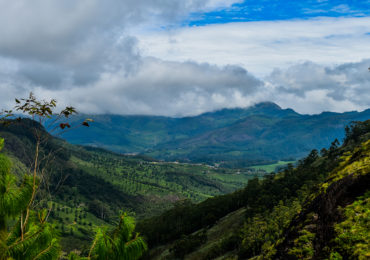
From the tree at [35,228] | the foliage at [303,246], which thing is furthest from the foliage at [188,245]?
the foliage at [303,246]

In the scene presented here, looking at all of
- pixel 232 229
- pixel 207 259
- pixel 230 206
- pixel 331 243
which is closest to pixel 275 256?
pixel 331 243

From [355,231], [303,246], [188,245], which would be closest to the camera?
[355,231]

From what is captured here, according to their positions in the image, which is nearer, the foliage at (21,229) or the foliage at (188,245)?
the foliage at (21,229)

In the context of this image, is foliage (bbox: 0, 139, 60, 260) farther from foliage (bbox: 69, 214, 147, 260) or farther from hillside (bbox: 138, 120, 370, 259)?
hillside (bbox: 138, 120, 370, 259)

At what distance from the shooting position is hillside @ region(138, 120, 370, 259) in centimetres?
1034

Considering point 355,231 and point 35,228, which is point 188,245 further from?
point 355,231

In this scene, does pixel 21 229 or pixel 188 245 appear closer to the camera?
pixel 21 229

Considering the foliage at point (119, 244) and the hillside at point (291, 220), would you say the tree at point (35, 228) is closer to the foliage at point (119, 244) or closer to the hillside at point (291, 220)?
the foliage at point (119, 244)

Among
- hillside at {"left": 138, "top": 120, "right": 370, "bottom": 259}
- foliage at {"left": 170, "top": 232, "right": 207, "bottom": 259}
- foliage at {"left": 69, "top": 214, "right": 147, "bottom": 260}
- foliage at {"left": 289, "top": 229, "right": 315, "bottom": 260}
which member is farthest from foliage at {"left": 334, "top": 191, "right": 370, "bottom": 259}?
foliage at {"left": 170, "top": 232, "right": 207, "bottom": 259}

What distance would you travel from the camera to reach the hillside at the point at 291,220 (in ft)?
33.9

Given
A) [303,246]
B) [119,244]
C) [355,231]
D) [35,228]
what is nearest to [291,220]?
[303,246]

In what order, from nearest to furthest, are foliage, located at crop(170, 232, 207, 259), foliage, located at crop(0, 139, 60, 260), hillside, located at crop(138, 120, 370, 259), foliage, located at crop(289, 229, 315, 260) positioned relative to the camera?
hillside, located at crop(138, 120, 370, 259), foliage, located at crop(289, 229, 315, 260), foliage, located at crop(0, 139, 60, 260), foliage, located at crop(170, 232, 207, 259)

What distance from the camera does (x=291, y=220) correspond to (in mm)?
14922

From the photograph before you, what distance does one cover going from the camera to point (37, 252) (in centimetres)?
1322
